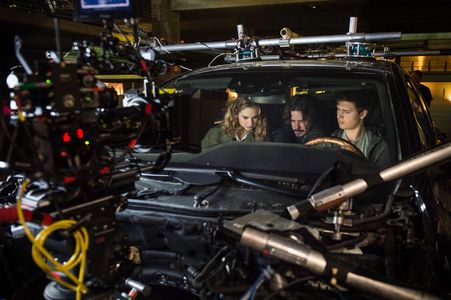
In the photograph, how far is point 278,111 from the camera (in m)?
2.75

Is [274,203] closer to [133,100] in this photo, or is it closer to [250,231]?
[250,231]

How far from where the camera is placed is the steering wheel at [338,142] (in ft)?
7.98

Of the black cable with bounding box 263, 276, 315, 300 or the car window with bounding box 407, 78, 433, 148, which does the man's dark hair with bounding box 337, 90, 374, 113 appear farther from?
the black cable with bounding box 263, 276, 315, 300

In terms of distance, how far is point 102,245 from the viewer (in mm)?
1521

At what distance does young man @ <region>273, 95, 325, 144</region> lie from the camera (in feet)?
8.55

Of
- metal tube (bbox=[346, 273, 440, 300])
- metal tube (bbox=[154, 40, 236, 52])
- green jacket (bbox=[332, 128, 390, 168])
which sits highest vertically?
metal tube (bbox=[154, 40, 236, 52])

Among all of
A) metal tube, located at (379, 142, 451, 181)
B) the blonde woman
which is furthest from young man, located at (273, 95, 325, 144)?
metal tube, located at (379, 142, 451, 181)

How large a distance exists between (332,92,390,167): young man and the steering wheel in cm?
4

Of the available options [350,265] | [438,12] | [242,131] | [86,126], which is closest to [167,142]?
[86,126]

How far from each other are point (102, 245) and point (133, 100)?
62 cm

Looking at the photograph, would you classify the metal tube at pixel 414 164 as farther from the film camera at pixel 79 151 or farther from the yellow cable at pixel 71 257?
the yellow cable at pixel 71 257

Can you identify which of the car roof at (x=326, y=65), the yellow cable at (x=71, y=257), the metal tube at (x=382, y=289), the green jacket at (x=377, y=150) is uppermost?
the car roof at (x=326, y=65)

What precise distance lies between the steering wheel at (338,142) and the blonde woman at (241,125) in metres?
0.32

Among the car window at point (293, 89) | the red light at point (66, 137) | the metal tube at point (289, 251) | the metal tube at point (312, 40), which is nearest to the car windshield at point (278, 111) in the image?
the car window at point (293, 89)
